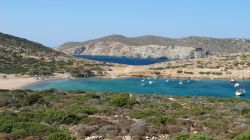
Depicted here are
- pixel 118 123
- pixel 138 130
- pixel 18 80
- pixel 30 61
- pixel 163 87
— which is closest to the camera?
pixel 138 130

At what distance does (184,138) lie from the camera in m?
19.7

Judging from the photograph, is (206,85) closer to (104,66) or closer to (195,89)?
(195,89)

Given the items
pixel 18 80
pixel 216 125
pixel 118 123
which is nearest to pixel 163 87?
pixel 18 80

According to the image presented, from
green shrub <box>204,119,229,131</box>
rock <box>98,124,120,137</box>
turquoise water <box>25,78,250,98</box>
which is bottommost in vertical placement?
turquoise water <box>25,78,250,98</box>

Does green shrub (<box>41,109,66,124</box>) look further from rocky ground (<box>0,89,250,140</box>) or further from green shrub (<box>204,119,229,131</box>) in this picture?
green shrub (<box>204,119,229,131</box>)

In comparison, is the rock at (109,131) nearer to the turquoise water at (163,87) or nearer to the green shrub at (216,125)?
the green shrub at (216,125)

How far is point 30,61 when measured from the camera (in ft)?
409

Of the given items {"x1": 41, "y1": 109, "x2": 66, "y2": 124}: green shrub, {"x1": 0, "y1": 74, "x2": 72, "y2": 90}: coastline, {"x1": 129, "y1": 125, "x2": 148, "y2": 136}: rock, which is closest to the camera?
{"x1": 129, "y1": 125, "x2": 148, "y2": 136}: rock

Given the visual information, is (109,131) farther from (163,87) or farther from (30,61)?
(30,61)

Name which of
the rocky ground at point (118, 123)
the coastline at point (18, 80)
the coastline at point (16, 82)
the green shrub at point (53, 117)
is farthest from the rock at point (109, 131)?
the coastline at point (16, 82)

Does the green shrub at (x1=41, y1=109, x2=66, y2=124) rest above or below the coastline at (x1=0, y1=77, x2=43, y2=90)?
above

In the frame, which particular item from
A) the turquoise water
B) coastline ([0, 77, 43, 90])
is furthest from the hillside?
the turquoise water

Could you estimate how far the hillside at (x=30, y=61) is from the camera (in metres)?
113

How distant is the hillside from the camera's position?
113 meters
